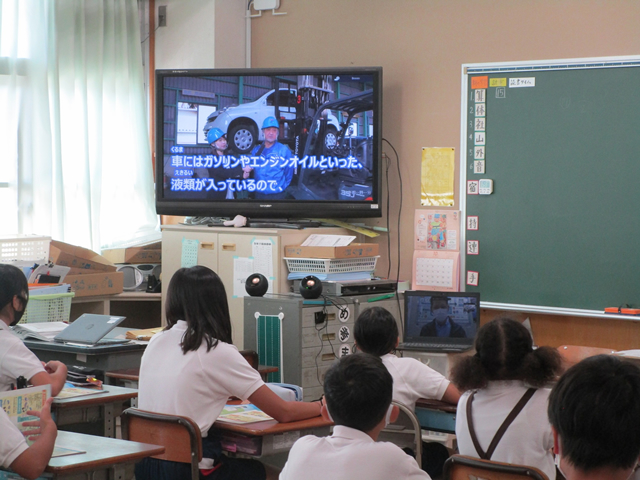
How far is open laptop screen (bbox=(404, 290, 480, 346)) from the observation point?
3.90 m

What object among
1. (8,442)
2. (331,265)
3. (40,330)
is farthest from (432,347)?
(8,442)

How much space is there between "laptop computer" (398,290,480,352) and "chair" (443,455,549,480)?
1.81 metres

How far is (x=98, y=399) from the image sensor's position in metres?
2.83

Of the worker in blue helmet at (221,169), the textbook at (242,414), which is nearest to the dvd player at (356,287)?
the worker in blue helmet at (221,169)

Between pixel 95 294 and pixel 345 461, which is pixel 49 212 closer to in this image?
pixel 95 294

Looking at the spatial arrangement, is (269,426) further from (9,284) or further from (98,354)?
(98,354)

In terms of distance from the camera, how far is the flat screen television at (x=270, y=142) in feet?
15.5

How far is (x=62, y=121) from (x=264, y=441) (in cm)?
335

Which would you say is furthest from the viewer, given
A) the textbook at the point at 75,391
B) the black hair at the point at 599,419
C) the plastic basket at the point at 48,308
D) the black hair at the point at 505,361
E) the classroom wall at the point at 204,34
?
the classroom wall at the point at 204,34

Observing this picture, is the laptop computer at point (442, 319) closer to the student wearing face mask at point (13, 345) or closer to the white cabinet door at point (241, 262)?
the white cabinet door at point (241, 262)

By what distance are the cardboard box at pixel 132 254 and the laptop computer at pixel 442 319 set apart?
7.03ft

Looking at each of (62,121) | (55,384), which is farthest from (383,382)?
(62,121)

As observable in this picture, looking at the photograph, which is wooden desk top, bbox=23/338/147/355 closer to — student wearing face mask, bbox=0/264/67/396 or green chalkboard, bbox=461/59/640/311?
student wearing face mask, bbox=0/264/67/396

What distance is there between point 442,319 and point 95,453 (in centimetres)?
216
